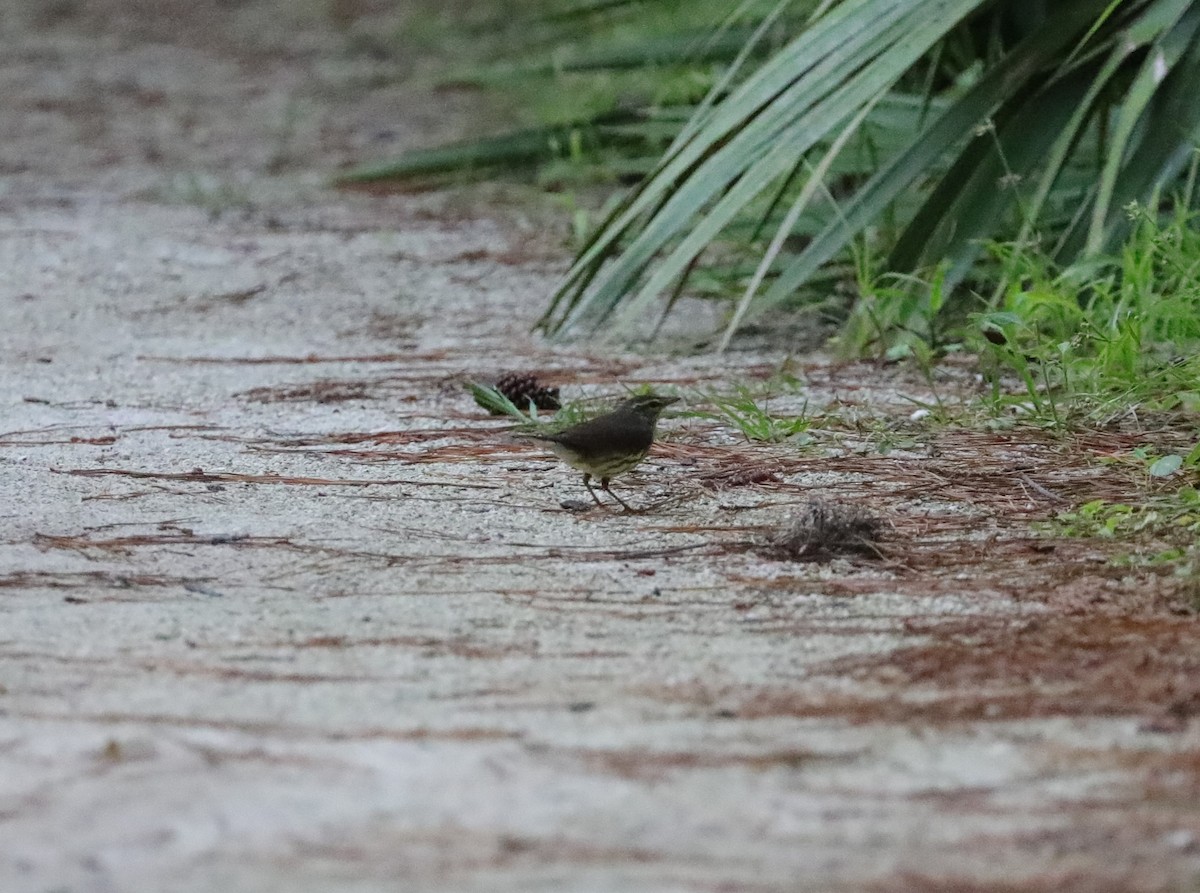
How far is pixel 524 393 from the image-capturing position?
3.72m

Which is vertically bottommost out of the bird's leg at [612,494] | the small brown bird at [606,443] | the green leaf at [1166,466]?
the green leaf at [1166,466]

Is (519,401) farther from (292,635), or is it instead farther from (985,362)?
(292,635)

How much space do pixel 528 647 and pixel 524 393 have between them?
4.89 feet

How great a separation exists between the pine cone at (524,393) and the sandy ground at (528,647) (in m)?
0.07

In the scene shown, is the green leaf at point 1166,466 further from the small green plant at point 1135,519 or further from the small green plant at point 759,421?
the small green plant at point 759,421

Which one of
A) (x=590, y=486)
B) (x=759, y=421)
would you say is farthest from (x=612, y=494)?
(x=759, y=421)

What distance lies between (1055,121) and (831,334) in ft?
2.78

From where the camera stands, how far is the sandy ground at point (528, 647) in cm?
172

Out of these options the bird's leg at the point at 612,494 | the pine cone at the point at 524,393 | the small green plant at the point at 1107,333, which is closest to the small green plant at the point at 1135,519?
the small green plant at the point at 1107,333

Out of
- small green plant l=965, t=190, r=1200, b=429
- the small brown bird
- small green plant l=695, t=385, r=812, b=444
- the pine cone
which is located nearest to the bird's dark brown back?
the small brown bird

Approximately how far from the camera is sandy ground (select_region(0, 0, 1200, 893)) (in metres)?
1.72

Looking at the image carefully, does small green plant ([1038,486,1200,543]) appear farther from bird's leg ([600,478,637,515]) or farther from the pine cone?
the pine cone

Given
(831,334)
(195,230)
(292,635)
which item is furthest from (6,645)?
(195,230)

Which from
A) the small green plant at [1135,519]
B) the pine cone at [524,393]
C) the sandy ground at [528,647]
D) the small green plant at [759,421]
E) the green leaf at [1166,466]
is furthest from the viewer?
the pine cone at [524,393]
